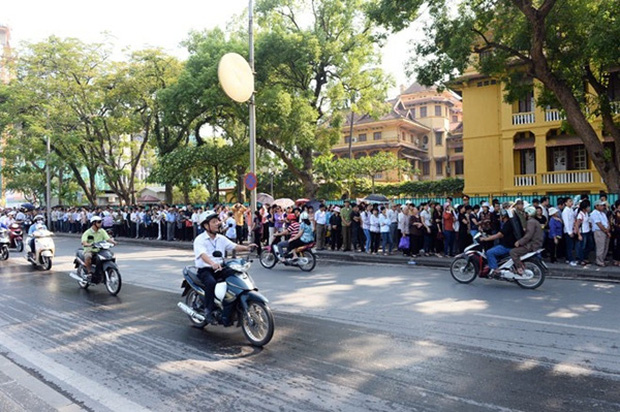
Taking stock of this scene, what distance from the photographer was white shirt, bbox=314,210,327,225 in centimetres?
1731

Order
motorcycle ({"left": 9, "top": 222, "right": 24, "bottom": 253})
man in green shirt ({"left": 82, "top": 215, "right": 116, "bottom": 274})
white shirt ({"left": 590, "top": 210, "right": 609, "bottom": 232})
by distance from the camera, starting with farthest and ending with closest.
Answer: motorcycle ({"left": 9, "top": 222, "right": 24, "bottom": 253}), white shirt ({"left": 590, "top": 210, "right": 609, "bottom": 232}), man in green shirt ({"left": 82, "top": 215, "right": 116, "bottom": 274})

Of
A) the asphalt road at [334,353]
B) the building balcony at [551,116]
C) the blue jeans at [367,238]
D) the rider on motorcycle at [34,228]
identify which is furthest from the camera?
the building balcony at [551,116]

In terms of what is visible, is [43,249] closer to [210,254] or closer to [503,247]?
[210,254]

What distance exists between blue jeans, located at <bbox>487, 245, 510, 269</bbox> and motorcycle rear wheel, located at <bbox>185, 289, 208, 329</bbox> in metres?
5.83

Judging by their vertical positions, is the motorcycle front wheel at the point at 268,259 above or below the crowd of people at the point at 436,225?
below

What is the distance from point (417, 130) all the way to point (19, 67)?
1527 inches

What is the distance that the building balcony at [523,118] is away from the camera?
2838 centimetres

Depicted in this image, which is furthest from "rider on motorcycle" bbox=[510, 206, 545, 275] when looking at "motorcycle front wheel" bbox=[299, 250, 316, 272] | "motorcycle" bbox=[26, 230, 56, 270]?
"motorcycle" bbox=[26, 230, 56, 270]

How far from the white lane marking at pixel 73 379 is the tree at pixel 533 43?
42.6 ft

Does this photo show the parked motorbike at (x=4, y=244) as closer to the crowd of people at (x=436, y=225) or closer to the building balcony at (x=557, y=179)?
the crowd of people at (x=436, y=225)

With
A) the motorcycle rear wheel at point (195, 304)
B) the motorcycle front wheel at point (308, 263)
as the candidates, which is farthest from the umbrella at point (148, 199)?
the motorcycle rear wheel at point (195, 304)

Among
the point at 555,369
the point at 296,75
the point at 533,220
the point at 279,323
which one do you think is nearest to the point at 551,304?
the point at 533,220

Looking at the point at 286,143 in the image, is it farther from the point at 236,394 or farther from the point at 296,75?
the point at 236,394

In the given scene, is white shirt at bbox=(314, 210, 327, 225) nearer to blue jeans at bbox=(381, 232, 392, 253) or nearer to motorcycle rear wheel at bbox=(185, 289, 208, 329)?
blue jeans at bbox=(381, 232, 392, 253)
